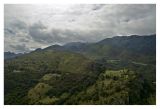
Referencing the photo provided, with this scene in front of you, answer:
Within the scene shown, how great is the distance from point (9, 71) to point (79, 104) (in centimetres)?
153

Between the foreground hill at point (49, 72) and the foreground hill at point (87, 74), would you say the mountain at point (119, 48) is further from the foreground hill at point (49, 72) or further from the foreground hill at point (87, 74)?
the foreground hill at point (49, 72)

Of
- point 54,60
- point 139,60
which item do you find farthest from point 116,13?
point 54,60

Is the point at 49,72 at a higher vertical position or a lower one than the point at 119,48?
lower

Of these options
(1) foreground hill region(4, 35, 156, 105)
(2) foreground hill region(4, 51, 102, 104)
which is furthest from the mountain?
(2) foreground hill region(4, 51, 102, 104)

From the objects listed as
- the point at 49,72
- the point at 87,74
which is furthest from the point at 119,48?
the point at 49,72

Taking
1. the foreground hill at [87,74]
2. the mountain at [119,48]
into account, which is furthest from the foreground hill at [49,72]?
the mountain at [119,48]

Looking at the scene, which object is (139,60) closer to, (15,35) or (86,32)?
(86,32)

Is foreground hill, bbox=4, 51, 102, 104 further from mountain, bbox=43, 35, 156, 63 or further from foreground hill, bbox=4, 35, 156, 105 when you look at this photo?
mountain, bbox=43, 35, 156, 63

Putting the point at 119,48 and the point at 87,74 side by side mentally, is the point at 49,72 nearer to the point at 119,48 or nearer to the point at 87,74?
the point at 87,74

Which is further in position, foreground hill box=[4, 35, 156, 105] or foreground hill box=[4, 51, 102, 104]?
foreground hill box=[4, 51, 102, 104]

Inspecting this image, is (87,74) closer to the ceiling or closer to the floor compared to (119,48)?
closer to the floor

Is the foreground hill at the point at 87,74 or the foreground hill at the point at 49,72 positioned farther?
the foreground hill at the point at 49,72

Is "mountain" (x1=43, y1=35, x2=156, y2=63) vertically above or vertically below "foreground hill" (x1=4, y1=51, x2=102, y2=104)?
above

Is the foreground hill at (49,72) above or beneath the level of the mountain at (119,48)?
beneath
